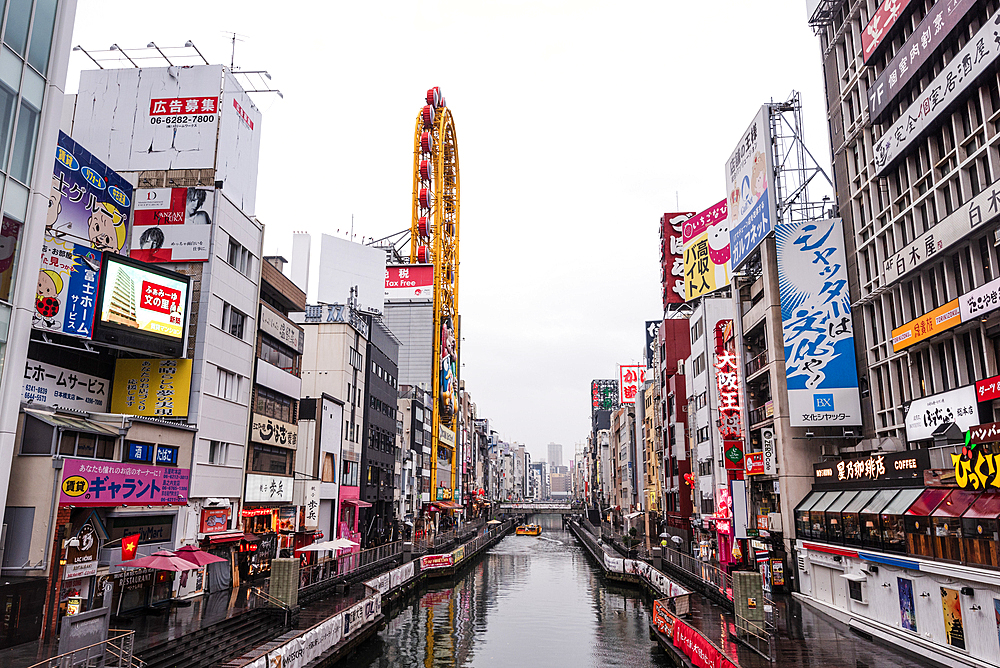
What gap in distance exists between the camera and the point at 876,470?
34250 mm

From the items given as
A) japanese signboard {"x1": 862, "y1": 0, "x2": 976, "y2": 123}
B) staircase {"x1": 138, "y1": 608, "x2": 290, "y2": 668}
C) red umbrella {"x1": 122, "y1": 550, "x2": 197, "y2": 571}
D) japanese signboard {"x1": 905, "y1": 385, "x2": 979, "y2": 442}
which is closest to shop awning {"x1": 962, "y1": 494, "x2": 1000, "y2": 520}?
japanese signboard {"x1": 905, "y1": 385, "x2": 979, "y2": 442}

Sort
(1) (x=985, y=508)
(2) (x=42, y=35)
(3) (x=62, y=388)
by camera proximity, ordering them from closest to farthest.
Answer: (2) (x=42, y=35) → (1) (x=985, y=508) → (3) (x=62, y=388)

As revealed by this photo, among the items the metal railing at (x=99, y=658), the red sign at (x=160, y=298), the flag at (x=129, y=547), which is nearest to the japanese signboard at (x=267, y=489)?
the flag at (x=129, y=547)

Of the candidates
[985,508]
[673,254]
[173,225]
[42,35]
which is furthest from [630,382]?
[42,35]

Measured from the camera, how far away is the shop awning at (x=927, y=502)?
2790 cm

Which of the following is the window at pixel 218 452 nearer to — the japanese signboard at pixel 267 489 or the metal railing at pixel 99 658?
the japanese signboard at pixel 267 489

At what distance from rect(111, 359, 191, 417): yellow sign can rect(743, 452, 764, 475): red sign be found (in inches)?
1403

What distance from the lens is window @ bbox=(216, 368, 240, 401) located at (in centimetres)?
4019

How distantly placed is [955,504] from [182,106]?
45898 mm

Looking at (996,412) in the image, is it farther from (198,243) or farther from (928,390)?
(198,243)

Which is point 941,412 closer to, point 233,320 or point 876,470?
point 876,470

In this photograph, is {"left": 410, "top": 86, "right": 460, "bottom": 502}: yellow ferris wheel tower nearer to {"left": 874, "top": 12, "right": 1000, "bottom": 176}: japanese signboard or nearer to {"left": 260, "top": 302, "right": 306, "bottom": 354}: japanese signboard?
{"left": 260, "top": 302, "right": 306, "bottom": 354}: japanese signboard

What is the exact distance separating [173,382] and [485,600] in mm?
30500

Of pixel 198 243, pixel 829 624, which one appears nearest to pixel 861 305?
pixel 829 624
